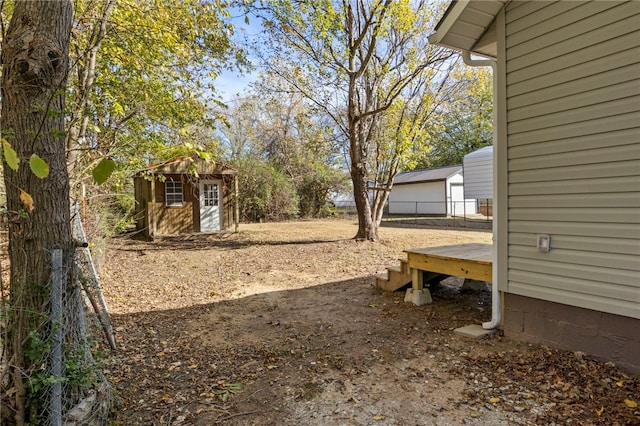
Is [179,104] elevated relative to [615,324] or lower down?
elevated

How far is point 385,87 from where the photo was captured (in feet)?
34.7

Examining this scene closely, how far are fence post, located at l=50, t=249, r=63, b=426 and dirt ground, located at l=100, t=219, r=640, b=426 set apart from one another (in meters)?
0.49

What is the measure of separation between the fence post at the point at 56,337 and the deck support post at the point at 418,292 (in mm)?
3901

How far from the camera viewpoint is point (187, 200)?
13.3 m

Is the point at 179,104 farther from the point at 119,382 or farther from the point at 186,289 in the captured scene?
the point at 119,382

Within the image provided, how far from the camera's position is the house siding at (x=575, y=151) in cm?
280

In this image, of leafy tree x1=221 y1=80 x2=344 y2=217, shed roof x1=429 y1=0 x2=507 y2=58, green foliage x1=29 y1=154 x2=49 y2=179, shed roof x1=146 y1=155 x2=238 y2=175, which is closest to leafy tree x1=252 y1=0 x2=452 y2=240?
shed roof x1=146 y1=155 x2=238 y2=175

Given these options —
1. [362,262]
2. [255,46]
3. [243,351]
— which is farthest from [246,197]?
[243,351]

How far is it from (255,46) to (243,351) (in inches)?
347

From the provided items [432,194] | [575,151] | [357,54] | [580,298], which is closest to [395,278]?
[580,298]

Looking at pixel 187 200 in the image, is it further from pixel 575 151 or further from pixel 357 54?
pixel 575 151

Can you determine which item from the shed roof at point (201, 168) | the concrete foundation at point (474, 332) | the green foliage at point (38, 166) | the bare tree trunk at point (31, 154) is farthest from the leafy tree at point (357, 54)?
the green foliage at point (38, 166)

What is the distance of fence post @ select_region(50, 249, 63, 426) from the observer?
2.04m

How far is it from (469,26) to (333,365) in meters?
3.59
